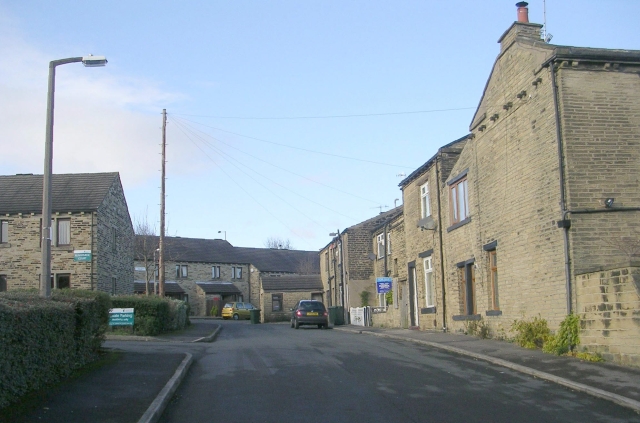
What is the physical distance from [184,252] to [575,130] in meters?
57.6

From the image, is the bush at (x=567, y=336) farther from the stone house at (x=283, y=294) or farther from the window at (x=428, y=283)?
the stone house at (x=283, y=294)

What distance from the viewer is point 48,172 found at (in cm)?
1370

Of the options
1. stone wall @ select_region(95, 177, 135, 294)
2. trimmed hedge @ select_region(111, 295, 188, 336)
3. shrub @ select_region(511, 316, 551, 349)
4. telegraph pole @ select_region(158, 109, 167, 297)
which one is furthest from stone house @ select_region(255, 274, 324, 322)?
shrub @ select_region(511, 316, 551, 349)

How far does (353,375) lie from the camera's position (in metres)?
12.8

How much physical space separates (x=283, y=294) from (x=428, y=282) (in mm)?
28961

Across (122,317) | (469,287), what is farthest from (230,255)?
(469,287)

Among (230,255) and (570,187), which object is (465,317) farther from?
(230,255)

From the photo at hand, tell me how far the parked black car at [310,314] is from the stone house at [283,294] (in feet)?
55.3

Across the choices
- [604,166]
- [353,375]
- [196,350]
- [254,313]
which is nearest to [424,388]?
[353,375]

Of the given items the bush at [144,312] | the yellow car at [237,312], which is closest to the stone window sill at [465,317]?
the bush at [144,312]

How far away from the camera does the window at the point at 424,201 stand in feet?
84.7

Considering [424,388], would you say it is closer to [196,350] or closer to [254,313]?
[196,350]

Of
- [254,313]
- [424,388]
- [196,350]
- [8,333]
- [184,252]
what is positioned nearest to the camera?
[8,333]

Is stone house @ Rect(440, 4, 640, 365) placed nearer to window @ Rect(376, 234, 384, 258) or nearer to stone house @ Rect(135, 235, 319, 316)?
window @ Rect(376, 234, 384, 258)
